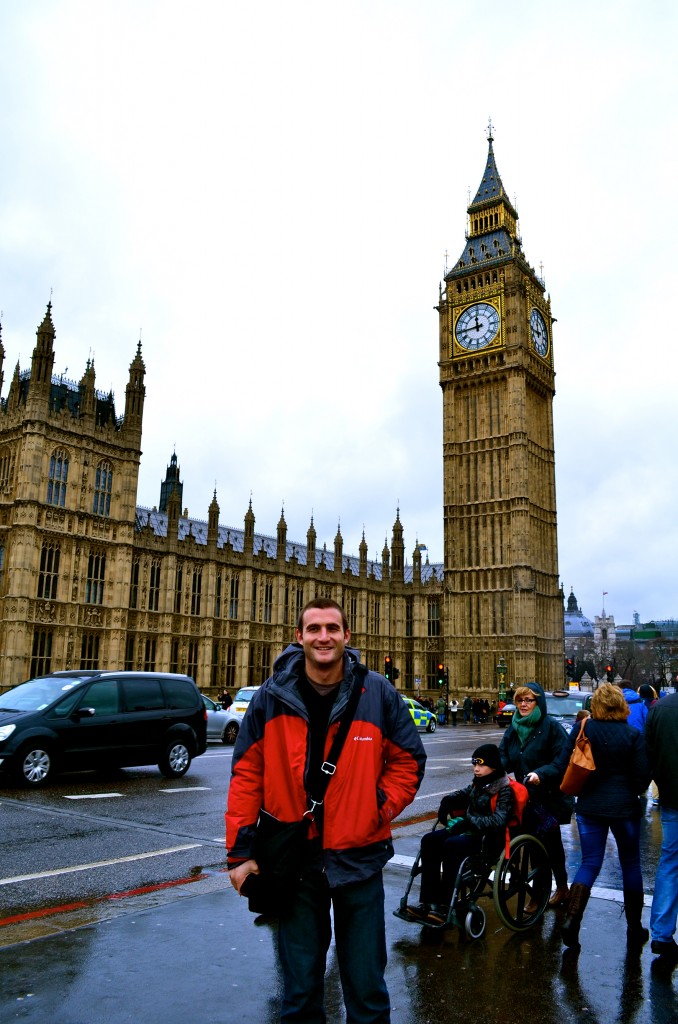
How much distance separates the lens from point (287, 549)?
61531mm

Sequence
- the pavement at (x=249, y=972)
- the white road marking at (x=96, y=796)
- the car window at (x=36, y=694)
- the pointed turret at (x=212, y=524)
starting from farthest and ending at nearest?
1. the pointed turret at (x=212, y=524)
2. the car window at (x=36, y=694)
3. the white road marking at (x=96, y=796)
4. the pavement at (x=249, y=972)

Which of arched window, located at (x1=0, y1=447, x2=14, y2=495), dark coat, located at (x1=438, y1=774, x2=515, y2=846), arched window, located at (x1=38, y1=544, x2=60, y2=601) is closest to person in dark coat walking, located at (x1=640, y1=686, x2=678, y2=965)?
dark coat, located at (x1=438, y1=774, x2=515, y2=846)

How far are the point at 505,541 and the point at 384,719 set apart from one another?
61.7m

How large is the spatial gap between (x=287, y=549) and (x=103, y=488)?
23.0 metres

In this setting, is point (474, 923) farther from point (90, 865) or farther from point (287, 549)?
point (287, 549)

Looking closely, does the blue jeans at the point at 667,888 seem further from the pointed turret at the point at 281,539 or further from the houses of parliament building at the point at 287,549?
the pointed turret at the point at 281,539

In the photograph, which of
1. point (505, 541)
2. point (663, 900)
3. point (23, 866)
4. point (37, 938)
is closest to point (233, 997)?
point (37, 938)

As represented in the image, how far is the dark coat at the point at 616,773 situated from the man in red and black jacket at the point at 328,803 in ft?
9.45

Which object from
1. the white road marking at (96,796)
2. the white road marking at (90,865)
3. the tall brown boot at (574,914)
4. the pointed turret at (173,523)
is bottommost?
the white road marking at (96,796)

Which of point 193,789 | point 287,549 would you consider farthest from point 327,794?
point 287,549

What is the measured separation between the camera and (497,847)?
621cm

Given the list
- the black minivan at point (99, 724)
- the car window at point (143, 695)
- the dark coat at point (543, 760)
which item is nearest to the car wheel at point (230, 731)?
the black minivan at point (99, 724)

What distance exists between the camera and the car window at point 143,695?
1396cm

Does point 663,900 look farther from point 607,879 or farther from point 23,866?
point 23,866
